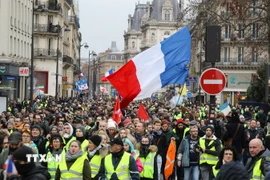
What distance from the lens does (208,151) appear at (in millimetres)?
14734

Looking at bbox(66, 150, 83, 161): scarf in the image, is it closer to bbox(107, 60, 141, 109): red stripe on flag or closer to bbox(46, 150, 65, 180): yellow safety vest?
bbox(46, 150, 65, 180): yellow safety vest

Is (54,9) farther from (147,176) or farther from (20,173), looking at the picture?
(20,173)

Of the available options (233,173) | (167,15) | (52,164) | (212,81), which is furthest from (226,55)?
(167,15)

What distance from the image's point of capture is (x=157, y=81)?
17656 millimetres

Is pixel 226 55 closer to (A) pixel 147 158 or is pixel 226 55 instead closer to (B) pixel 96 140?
(A) pixel 147 158

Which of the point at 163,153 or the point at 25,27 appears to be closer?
the point at 163,153

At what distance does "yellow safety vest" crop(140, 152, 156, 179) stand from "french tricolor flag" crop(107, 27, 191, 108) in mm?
3198

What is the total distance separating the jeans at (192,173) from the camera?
1569cm

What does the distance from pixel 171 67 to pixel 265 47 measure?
26.3m

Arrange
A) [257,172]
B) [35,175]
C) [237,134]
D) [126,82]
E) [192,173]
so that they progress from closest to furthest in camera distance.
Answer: [35,175] → [257,172] → [192,173] → [237,134] → [126,82]

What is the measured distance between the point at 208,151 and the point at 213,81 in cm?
141

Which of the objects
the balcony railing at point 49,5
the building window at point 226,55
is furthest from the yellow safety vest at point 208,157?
the building window at point 226,55

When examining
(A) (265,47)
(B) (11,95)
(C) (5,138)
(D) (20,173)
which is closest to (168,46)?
(C) (5,138)

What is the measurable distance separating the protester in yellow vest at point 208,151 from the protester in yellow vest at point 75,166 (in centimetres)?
456
